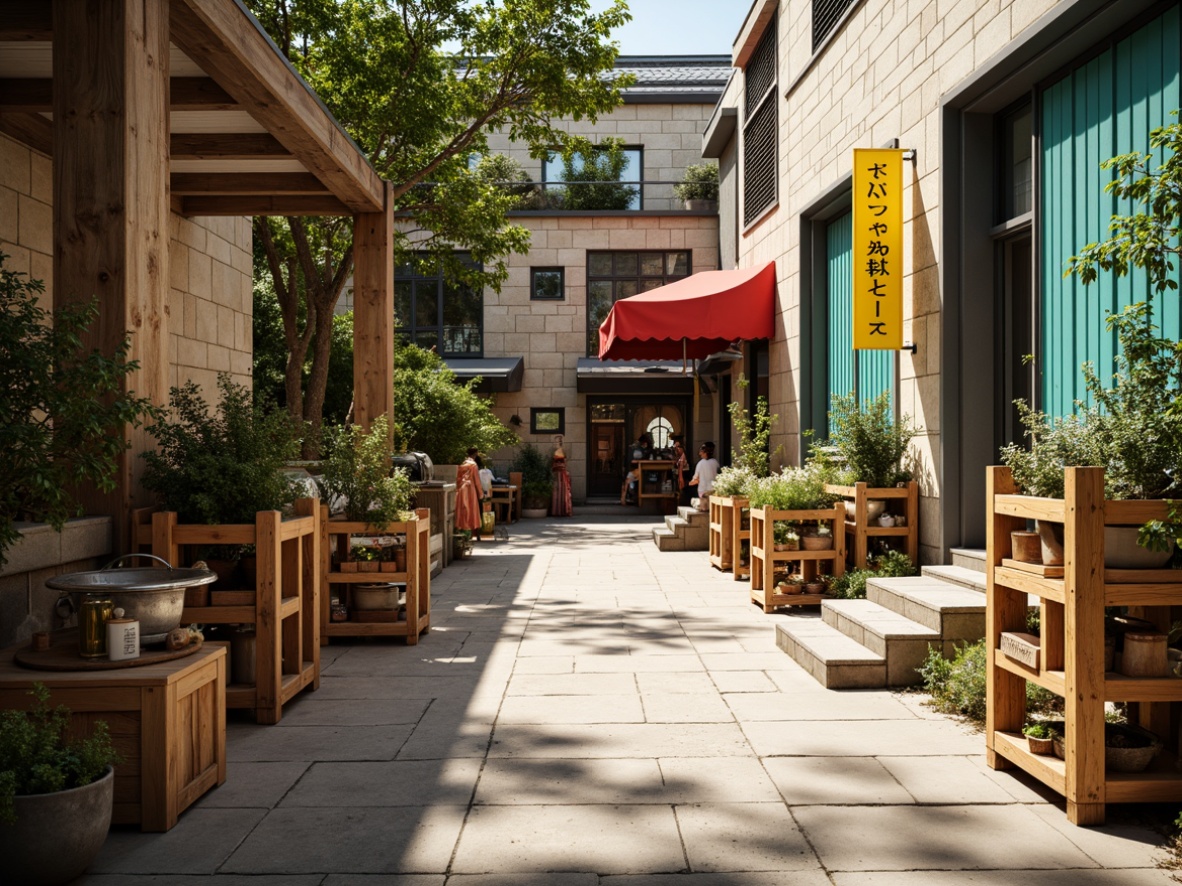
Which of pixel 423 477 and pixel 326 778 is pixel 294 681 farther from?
pixel 423 477

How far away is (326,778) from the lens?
4.25 metres

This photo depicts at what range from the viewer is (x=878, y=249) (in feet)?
26.9

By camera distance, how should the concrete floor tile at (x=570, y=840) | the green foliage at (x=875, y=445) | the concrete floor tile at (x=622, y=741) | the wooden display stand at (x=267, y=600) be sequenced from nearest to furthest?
the concrete floor tile at (x=570, y=840) → the concrete floor tile at (x=622, y=741) → the wooden display stand at (x=267, y=600) → the green foliage at (x=875, y=445)

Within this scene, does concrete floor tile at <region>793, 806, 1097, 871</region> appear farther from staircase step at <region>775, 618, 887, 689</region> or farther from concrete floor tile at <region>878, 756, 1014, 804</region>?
staircase step at <region>775, 618, 887, 689</region>

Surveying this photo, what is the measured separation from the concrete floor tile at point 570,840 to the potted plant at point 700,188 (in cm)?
2034

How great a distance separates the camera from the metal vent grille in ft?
33.2

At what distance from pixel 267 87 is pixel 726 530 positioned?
6.87m

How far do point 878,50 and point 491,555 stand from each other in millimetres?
7690

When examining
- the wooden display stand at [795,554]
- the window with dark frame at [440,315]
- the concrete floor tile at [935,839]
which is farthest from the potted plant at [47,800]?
the window with dark frame at [440,315]

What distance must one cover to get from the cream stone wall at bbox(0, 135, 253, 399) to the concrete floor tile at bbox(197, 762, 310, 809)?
354 centimetres

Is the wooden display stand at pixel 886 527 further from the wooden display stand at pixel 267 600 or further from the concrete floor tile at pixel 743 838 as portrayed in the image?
the concrete floor tile at pixel 743 838

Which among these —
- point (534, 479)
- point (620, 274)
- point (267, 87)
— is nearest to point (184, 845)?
point (267, 87)

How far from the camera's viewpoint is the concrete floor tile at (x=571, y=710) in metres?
5.15

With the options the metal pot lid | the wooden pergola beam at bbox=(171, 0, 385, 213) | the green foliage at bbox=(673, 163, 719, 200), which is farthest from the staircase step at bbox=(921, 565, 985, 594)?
the green foliage at bbox=(673, 163, 719, 200)
